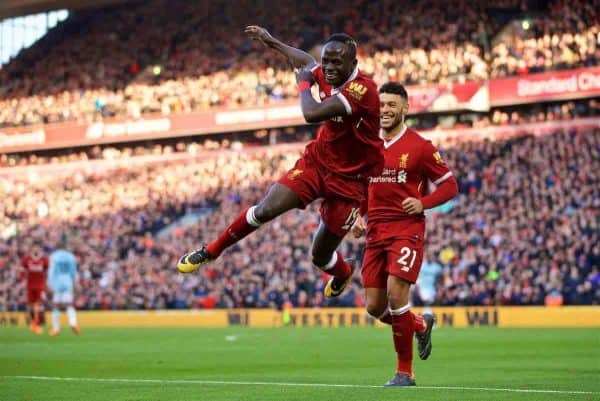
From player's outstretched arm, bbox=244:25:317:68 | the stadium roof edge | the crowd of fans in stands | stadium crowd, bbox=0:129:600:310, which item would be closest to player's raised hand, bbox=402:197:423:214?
player's outstretched arm, bbox=244:25:317:68

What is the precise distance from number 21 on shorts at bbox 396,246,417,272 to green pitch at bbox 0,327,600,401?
1065 mm

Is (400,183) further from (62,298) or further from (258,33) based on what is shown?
(62,298)

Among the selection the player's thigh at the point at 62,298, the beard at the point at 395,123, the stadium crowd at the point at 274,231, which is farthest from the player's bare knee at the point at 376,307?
the stadium crowd at the point at 274,231

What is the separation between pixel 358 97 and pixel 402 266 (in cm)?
156

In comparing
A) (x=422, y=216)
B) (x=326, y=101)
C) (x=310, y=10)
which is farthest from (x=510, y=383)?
(x=310, y=10)

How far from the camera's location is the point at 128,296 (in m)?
36.7

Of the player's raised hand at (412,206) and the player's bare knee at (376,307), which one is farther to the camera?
the player's bare knee at (376,307)

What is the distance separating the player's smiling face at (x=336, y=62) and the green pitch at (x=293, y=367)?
8.71 feet

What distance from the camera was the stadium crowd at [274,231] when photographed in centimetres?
2878

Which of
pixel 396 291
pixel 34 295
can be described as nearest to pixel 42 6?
pixel 34 295

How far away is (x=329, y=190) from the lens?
10180 mm

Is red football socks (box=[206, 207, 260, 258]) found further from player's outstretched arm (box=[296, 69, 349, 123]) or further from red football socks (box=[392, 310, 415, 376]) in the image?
red football socks (box=[392, 310, 415, 376])

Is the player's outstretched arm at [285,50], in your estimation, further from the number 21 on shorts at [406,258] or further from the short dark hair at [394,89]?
the number 21 on shorts at [406,258]

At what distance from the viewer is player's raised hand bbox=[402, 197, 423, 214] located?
32.6 ft
